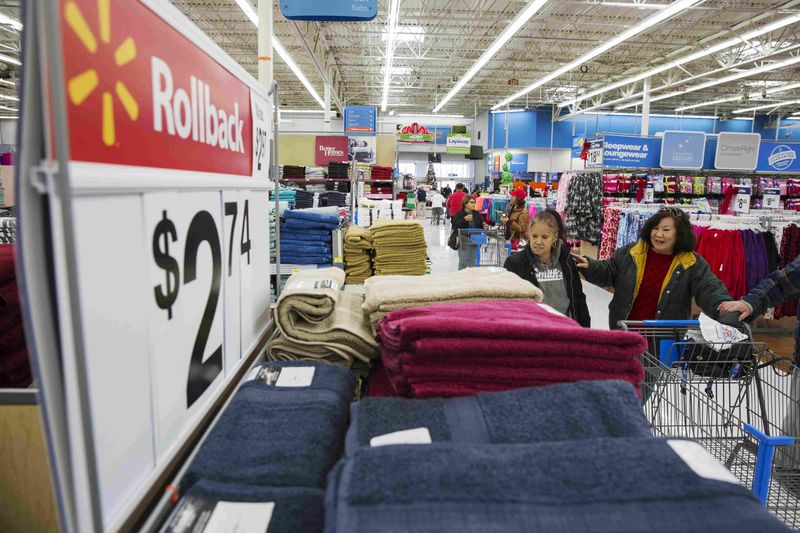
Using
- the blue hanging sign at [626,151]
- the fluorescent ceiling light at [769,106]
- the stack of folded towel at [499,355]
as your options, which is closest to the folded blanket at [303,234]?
the stack of folded towel at [499,355]

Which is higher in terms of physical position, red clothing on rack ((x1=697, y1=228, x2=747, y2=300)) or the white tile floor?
red clothing on rack ((x1=697, y1=228, x2=747, y2=300))

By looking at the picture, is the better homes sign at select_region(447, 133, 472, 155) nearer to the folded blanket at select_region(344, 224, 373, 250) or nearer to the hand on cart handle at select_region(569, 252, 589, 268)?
the folded blanket at select_region(344, 224, 373, 250)

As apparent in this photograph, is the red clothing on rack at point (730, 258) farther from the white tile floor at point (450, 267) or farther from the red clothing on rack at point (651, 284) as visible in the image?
the red clothing on rack at point (651, 284)

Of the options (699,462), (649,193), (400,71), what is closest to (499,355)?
(699,462)

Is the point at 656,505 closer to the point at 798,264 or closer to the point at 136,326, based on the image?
the point at 136,326

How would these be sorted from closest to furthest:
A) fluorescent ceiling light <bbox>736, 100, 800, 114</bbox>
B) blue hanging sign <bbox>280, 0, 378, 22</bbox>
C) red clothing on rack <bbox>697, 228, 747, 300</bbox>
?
1. blue hanging sign <bbox>280, 0, 378, 22</bbox>
2. red clothing on rack <bbox>697, 228, 747, 300</bbox>
3. fluorescent ceiling light <bbox>736, 100, 800, 114</bbox>

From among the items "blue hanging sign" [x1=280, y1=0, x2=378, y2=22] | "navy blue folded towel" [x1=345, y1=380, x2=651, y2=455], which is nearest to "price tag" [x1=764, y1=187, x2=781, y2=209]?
"blue hanging sign" [x1=280, y1=0, x2=378, y2=22]

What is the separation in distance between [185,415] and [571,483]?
2.01ft

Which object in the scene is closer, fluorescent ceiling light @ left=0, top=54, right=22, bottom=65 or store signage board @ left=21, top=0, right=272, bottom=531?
store signage board @ left=21, top=0, right=272, bottom=531

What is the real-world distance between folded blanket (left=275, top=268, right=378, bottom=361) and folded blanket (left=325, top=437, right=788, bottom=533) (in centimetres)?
56

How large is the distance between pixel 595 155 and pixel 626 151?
0.55 metres

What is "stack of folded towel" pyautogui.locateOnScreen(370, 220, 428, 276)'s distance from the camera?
12.0 feet

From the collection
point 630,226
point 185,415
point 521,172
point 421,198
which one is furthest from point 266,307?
point 521,172

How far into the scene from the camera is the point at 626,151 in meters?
9.80
